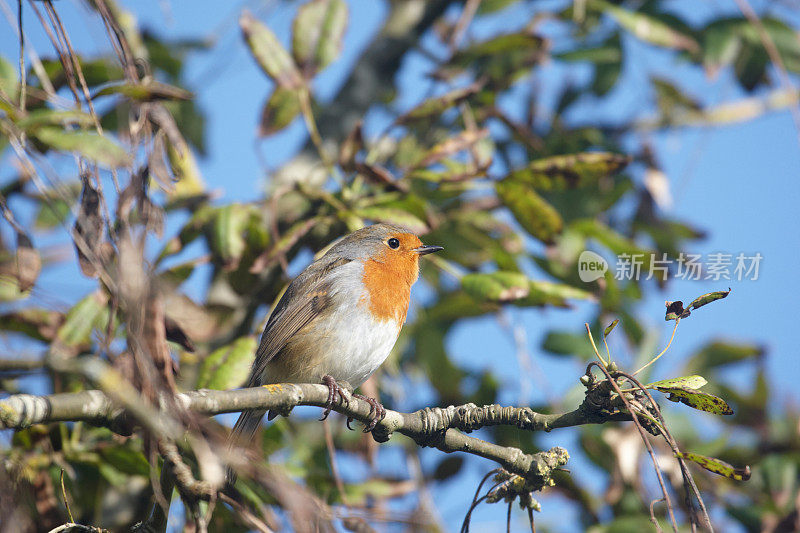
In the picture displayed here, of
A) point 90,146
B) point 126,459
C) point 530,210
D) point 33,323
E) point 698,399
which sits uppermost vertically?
point 90,146

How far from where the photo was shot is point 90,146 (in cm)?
172

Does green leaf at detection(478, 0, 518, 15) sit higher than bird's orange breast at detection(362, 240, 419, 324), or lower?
higher

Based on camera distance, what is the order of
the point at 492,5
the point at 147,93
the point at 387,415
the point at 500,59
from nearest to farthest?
the point at 147,93
the point at 387,415
the point at 500,59
the point at 492,5

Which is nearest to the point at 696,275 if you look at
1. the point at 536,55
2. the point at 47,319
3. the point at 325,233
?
the point at 536,55

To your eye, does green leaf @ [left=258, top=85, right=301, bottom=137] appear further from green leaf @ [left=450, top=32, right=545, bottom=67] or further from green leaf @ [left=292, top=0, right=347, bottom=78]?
green leaf @ [left=450, top=32, right=545, bottom=67]

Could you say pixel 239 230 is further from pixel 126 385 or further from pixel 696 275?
pixel 696 275

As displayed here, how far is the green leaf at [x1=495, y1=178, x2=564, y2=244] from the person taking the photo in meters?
3.41

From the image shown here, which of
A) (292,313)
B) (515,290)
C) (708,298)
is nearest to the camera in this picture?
(708,298)

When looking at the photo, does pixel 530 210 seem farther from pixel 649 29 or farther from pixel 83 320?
pixel 83 320

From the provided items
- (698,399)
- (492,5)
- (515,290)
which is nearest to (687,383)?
(698,399)

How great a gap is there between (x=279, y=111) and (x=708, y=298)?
2.48m

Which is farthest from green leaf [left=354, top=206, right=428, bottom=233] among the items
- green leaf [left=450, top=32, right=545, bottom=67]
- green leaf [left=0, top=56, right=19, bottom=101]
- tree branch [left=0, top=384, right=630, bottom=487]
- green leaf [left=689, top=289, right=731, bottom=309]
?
green leaf [left=689, top=289, right=731, bottom=309]

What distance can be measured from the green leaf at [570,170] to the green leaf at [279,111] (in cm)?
113

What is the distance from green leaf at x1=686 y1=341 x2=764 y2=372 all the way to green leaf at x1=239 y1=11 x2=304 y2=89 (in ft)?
8.65
